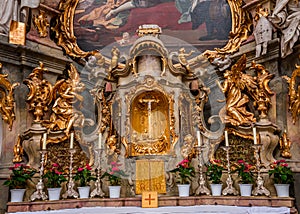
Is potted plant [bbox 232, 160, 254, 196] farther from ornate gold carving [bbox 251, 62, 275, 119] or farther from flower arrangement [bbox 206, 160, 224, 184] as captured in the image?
ornate gold carving [bbox 251, 62, 275, 119]

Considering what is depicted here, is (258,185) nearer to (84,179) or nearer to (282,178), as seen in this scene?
(282,178)

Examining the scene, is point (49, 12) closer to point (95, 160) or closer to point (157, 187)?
point (95, 160)

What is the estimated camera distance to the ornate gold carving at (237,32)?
329 inches

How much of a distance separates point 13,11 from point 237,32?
5.35m

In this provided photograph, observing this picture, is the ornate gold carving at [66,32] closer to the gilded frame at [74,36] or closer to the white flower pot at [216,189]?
the gilded frame at [74,36]

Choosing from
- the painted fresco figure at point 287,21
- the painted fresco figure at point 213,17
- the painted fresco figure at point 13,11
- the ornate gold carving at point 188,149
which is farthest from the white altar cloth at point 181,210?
the painted fresco figure at point 213,17

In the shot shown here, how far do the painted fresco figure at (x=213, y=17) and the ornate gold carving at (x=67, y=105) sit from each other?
11.7 feet

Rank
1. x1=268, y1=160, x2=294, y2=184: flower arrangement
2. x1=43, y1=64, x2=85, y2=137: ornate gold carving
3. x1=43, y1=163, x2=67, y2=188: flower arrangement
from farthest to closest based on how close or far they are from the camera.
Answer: x1=43, y1=64, x2=85, y2=137: ornate gold carving
x1=43, y1=163, x2=67, y2=188: flower arrangement
x1=268, y1=160, x2=294, y2=184: flower arrangement

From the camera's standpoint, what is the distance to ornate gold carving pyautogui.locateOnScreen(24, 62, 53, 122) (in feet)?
23.8

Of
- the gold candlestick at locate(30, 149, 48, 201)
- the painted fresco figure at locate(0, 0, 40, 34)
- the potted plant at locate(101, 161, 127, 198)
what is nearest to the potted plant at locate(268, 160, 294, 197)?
the potted plant at locate(101, 161, 127, 198)

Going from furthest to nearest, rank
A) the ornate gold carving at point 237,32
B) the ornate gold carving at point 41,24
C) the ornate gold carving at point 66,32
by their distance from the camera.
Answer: the ornate gold carving at point 66,32 < the ornate gold carving at point 237,32 < the ornate gold carving at point 41,24

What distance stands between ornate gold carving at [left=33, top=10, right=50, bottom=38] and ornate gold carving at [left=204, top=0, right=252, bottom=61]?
401 cm

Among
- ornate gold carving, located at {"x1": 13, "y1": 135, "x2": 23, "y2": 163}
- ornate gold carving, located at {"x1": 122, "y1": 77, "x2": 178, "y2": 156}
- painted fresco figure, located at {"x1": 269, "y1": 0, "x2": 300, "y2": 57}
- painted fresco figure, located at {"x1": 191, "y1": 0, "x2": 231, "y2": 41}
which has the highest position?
painted fresco figure, located at {"x1": 191, "y1": 0, "x2": 231, "y2": 41}

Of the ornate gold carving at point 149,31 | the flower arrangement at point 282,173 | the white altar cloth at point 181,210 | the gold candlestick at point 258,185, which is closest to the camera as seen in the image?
the white altar cloth at point 181,210
